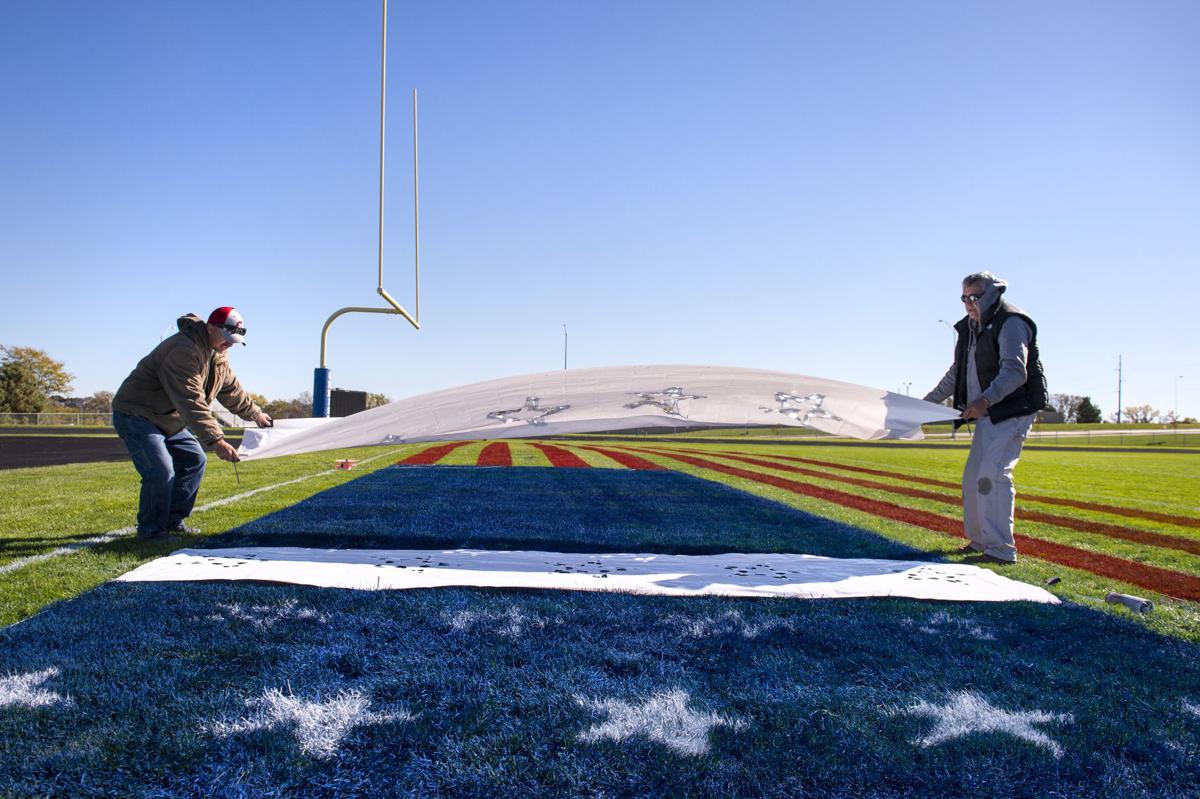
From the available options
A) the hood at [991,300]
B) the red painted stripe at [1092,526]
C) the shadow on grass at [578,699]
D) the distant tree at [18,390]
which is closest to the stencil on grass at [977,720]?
the shadow on grass at [578,699]

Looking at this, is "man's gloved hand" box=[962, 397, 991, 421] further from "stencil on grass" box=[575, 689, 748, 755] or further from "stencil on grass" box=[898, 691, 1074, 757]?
"stencil on grass" box=[575, 689, 748, 755]

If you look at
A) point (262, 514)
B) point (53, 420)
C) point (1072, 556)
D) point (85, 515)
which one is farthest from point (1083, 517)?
point (53, 420)

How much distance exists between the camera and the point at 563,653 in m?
2.42

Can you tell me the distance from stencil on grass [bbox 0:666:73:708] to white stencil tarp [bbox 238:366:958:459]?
2329 mm

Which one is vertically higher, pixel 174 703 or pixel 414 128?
pixel 414 128

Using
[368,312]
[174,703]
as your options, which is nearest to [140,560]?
[174,703]

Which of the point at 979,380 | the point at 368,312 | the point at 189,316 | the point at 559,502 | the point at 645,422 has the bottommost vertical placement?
the point at 559,502

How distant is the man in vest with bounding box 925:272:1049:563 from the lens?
14.2ft

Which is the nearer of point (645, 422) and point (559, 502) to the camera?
point (645, 422)

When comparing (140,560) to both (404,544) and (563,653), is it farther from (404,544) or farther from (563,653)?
(563,653)

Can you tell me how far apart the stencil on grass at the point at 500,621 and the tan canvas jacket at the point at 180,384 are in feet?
7.69

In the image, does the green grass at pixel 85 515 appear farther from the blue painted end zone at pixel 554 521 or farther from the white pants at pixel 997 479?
the white pants at pixel 997 479

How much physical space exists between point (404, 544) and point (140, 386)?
201 centimetres

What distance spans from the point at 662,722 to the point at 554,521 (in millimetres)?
3723
